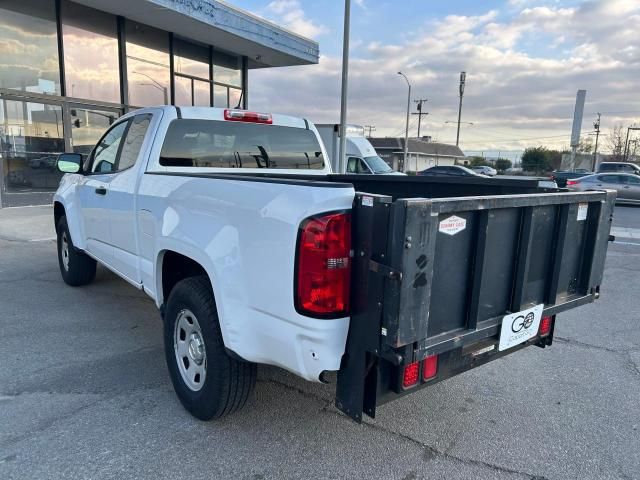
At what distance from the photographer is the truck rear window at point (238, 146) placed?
384 centimetres

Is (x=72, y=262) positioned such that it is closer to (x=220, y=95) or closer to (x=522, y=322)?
(x=522, y=322)

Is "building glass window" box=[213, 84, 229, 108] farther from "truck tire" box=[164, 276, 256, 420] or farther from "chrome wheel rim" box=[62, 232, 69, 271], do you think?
"truck tire" box=[164, 276, 256, 420]

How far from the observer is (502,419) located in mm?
3096

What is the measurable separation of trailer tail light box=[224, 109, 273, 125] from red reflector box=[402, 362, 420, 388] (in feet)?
9.16

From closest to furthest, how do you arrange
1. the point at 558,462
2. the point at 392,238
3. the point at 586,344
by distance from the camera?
the point at 392,238
the point at 558,462
the point at 586,344

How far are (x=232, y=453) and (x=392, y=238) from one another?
1.62 metres

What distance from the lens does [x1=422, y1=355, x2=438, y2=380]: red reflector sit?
7.52ft

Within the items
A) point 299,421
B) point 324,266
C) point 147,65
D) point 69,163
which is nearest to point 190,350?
point 299,421

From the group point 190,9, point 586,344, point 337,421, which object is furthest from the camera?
point 190,9

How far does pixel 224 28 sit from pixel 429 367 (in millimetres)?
14494

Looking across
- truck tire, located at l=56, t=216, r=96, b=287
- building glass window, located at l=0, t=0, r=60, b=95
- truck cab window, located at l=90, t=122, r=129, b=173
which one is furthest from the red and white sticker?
building glass window, located at l=0, t=0, r=60, b=95

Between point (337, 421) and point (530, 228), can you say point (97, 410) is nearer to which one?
point (337, 421)

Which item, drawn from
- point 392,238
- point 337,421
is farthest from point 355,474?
point 392,238

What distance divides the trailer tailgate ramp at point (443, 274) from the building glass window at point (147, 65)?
14.7 m
